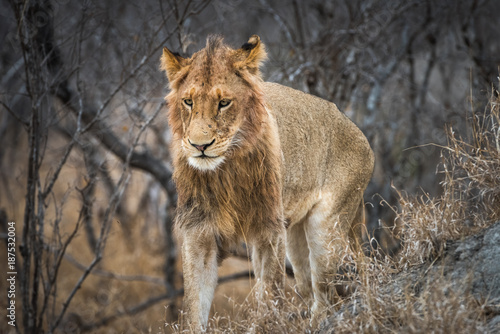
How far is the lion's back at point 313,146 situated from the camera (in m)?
4.96

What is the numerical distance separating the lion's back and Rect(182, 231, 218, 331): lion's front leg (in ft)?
2.81

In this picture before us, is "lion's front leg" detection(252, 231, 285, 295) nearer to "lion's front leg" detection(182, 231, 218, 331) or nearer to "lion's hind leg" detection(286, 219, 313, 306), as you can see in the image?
"lion's front leg" detection(182, 231, 218, 331)

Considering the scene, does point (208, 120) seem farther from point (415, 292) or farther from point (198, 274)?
Result: point (415, 292)

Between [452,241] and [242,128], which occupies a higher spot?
[242,128]

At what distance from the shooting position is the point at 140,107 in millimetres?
7168

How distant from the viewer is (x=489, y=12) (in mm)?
9734

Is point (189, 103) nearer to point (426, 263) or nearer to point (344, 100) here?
point (426, 263)

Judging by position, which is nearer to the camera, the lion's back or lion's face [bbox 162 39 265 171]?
lion's face [bbox 162 39 265 171]

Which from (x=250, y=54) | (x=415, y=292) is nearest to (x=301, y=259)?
(x=250, y=54)

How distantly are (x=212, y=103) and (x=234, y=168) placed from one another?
1.86 ft

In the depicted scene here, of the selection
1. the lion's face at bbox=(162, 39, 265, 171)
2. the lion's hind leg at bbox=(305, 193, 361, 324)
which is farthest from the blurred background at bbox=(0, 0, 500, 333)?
the lion's face at bbox=(162, 39, 265, 171)

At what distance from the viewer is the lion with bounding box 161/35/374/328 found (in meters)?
3.85

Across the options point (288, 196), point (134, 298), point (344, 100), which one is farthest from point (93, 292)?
point (288, 196)

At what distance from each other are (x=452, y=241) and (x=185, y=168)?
5.72 ft
